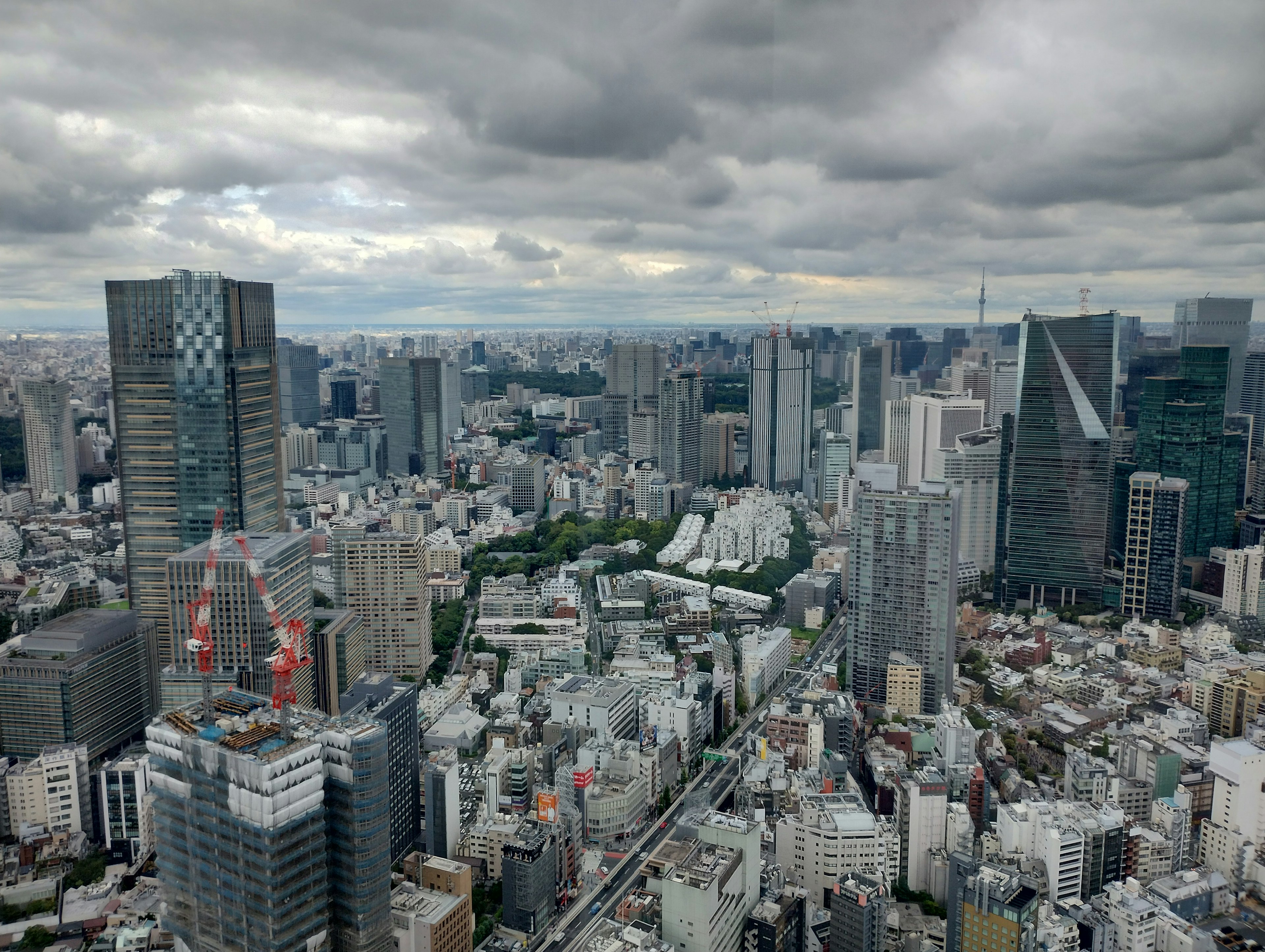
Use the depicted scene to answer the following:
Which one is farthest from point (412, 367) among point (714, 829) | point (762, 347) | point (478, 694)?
point (714, 829)

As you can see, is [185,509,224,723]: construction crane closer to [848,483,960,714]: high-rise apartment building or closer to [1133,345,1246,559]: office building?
[848,483,960,714]: high-rise apartment building

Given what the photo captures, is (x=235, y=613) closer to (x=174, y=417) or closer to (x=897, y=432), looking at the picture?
(x=174, y=417)

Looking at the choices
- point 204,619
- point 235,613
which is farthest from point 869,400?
point 204,619

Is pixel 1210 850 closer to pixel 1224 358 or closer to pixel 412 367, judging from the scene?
pixel 1224 358

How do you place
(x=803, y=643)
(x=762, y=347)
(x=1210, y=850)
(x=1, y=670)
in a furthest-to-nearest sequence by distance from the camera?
(x=762, y=347), (x=803, y=643), (x=1, y=670), (x=1210, y=850)

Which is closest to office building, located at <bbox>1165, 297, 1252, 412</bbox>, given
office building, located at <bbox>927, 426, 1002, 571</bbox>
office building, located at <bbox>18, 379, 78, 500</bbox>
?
office building, located at <bbox>927, 426, 1002, 571</bbox>

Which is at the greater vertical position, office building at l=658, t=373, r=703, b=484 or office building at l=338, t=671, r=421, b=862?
office building at l=658, t=373, r=703, b=484

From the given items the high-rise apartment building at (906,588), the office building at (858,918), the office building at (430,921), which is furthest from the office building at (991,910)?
the high-rise apartment building at (906,588)
